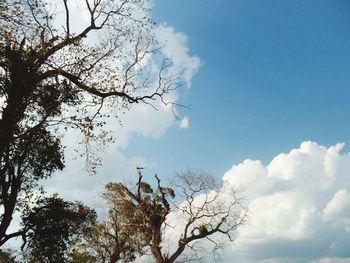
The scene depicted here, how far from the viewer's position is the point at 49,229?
2270 cm

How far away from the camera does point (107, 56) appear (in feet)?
74.6

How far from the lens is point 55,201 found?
23516 millimetres

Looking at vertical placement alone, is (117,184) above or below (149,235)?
above

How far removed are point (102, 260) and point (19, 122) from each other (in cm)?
2337

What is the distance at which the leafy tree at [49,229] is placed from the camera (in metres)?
22.3

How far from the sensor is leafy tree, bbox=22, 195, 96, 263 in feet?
73.2

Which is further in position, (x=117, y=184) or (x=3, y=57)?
(x=117, y=184)

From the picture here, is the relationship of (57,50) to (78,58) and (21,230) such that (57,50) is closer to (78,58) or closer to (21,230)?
(78,58)

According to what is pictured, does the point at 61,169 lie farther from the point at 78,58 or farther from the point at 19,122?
the point at 78,58

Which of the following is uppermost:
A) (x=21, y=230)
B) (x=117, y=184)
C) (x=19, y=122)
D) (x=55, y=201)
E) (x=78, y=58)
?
(x=117, y=184)

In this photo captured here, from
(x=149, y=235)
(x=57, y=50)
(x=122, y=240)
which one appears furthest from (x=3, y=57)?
(x=122, y=240)

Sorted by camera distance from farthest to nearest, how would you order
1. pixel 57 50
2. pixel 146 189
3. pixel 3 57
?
pixel 146 189
pixel 57 50
pixel 3 57

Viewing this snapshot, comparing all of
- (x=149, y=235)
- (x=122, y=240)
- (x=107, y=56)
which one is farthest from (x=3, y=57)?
(x=122, y=240)

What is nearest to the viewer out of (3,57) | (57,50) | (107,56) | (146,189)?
(3,57)
